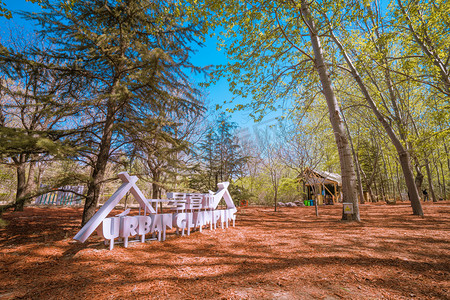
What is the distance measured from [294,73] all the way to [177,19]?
6.04m

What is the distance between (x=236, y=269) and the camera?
9.21 feet

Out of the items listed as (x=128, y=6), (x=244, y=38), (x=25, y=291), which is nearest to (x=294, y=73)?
(x=244, y=38)

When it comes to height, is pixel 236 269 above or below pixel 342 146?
below

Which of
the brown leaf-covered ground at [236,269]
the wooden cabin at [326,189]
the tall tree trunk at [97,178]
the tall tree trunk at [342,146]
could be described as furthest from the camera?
the wooden cabin at [326,189]

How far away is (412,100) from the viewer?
52.1 ft

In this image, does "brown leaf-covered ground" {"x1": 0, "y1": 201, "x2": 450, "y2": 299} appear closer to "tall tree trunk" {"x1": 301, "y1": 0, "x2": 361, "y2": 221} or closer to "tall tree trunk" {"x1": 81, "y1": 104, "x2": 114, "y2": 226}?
"tall tree trunk" {"x1": 81, "y1": 104, "x2": 114, "y2": 226}

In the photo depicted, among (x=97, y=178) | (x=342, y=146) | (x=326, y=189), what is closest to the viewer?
(x=97, y=178)

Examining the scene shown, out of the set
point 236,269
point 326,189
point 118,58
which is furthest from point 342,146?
point 326,189

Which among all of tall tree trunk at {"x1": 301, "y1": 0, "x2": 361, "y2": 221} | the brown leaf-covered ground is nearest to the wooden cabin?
tall tree trunk at {"x1": 301, "y1": 0, "x2": 361, "y2": 221}

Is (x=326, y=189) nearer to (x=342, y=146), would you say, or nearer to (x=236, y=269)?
(x=342, y=146)

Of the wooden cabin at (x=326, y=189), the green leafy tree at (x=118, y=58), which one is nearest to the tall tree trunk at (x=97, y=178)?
the green leafy tree at (x=118, y=58)

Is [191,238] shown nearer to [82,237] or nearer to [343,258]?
[82,237]

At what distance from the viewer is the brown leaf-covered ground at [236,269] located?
7.03ft

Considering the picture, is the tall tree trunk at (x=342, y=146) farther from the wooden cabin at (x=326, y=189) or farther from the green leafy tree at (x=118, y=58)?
the wooden cabin at (x=326, y=189)
